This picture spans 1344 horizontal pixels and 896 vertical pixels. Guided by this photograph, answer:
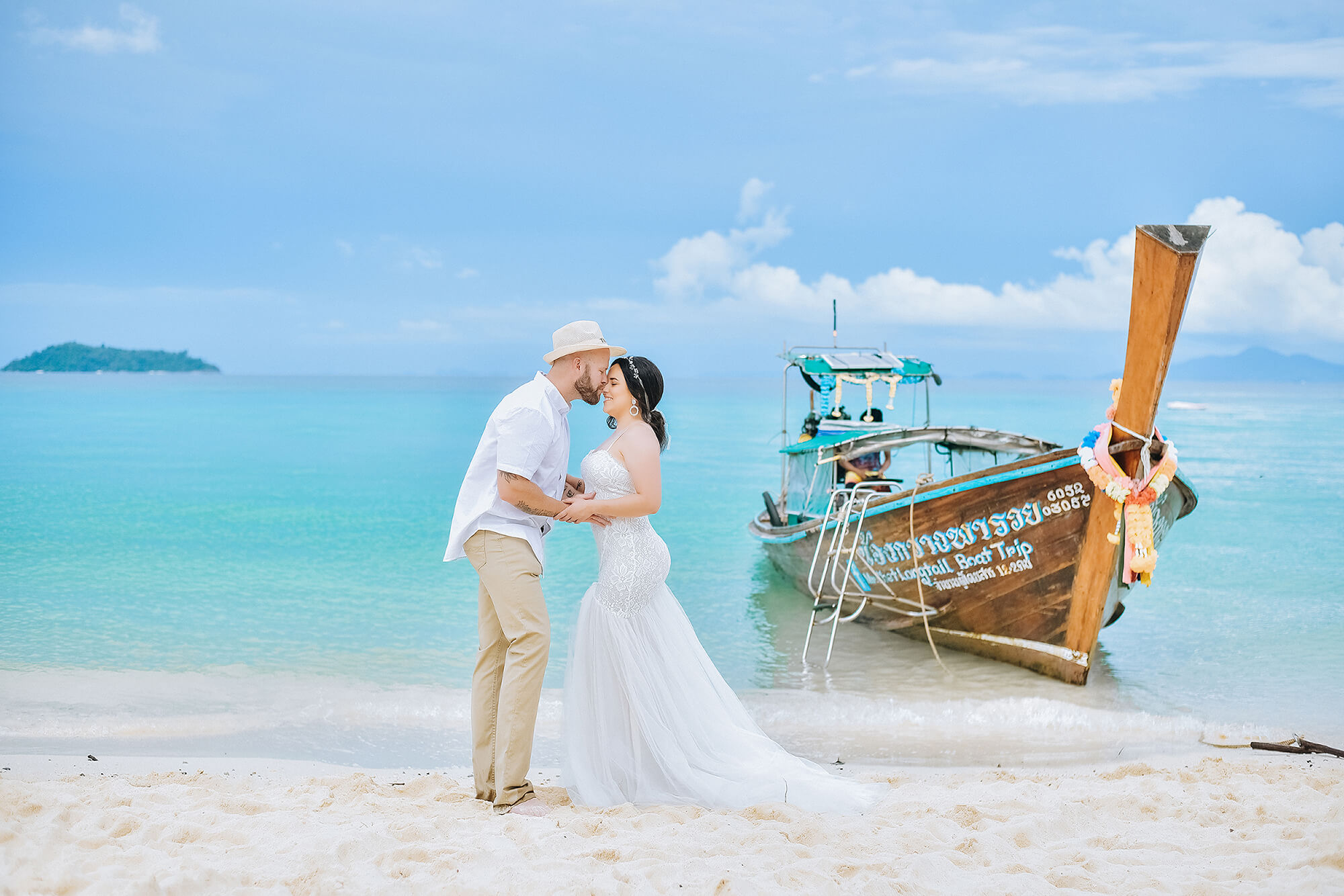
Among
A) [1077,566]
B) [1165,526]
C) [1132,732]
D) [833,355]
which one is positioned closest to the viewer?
[1132,732]

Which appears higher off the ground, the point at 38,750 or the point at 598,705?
the point at 598,705

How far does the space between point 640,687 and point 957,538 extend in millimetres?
4242

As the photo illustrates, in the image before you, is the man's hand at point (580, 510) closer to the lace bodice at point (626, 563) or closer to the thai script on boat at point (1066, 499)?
the lace bodice at point (626, 563)

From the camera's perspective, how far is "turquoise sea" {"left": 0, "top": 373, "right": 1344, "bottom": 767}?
649 cm

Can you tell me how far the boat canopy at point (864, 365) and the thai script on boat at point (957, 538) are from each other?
8.61ft

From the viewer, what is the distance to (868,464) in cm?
1029

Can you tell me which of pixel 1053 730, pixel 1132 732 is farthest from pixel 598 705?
pixel 1132 732

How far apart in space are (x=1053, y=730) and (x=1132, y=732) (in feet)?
1.73

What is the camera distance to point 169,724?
6594 millimetres

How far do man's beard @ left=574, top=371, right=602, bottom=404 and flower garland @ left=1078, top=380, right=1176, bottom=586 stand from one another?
13.0 feet

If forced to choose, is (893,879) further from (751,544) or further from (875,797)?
(751,544)

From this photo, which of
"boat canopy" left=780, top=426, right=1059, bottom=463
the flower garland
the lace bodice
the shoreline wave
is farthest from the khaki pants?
"boat canopy" left=780, top=426, right=1059, bottom=463

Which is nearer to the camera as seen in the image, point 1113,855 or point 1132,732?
point 1113,855

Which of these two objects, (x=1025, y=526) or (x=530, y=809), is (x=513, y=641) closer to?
(x=530, y=809)
